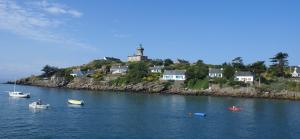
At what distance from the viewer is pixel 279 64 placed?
128875mm

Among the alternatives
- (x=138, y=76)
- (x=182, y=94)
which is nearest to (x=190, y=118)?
(x=182, y=94)

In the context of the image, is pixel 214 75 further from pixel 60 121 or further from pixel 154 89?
pixel 60 121

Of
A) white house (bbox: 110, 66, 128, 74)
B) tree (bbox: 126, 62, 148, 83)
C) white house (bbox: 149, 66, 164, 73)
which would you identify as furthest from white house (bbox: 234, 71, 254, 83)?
white house (bbox: 110, 66, 128, 74)

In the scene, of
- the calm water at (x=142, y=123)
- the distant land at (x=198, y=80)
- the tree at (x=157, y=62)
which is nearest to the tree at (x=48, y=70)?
the distant land at (x=198, y=80)

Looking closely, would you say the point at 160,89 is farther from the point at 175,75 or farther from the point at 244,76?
the point at 244,76

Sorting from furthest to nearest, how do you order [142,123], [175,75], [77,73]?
[77,73] → [175,75] → [142,123]

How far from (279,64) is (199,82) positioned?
1147 inches

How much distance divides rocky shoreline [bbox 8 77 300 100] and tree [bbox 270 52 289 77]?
1977cm

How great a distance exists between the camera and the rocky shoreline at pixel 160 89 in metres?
106

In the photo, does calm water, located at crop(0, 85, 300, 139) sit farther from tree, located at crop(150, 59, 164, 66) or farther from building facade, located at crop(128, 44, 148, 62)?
building facade, located at crop(128, 44, 148, 62)

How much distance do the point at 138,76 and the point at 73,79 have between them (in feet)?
97.8

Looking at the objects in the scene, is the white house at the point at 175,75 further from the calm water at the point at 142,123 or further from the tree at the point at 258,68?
the calm water at the point at 142,123

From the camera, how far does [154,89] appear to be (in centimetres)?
12150

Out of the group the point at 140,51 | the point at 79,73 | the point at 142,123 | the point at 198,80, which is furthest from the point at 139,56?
the point at 142,123
